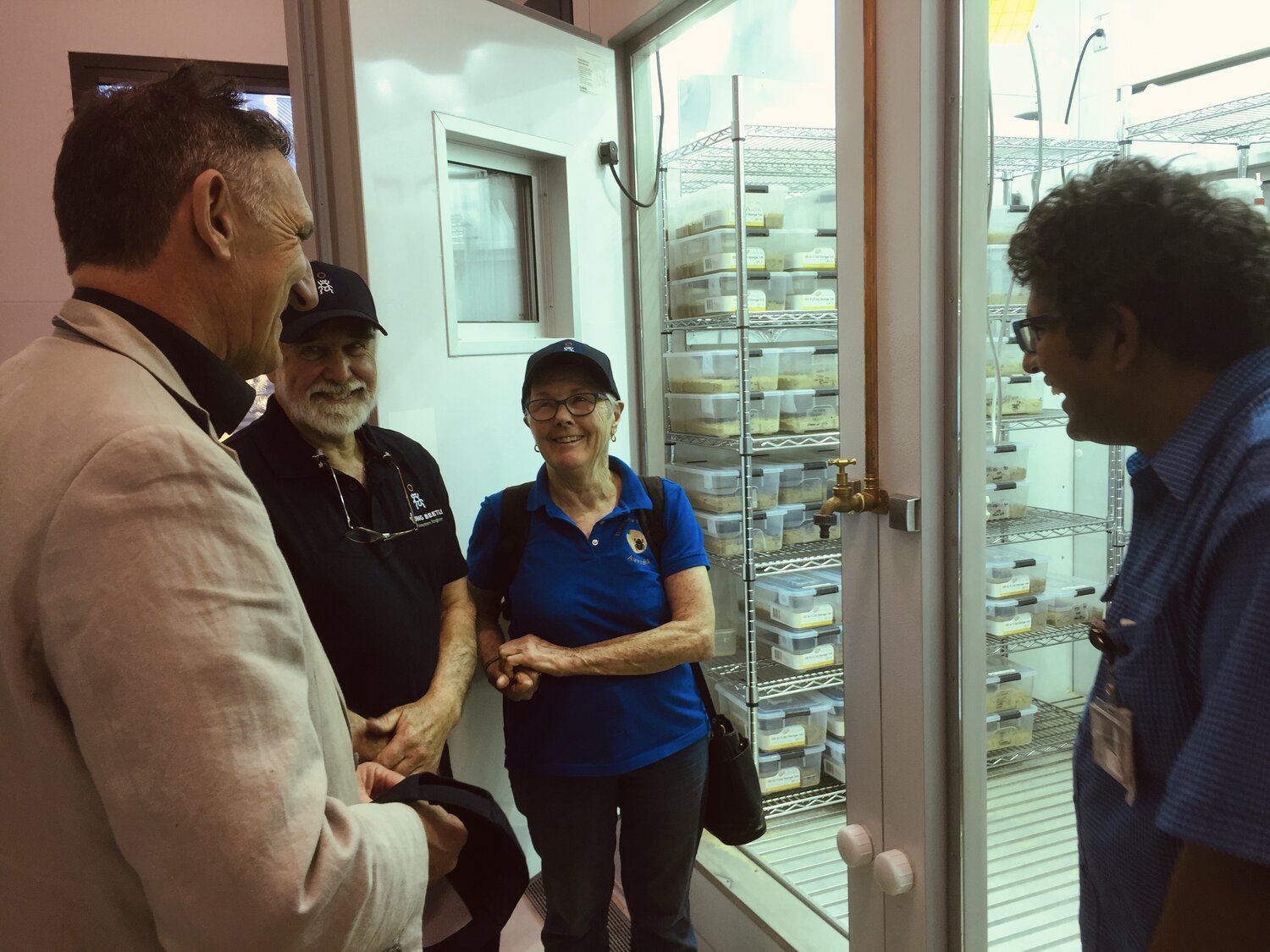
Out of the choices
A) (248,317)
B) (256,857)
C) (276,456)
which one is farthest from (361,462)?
(256,857)

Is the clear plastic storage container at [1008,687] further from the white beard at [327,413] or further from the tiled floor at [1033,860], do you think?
the white beard at [327,413]

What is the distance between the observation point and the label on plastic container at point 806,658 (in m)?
2.26

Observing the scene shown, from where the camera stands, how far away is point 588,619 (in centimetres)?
161

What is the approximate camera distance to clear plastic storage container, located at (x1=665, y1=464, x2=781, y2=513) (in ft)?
7.59

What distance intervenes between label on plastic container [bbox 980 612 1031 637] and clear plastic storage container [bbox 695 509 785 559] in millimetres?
579

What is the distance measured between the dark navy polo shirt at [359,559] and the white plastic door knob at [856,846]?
89cm

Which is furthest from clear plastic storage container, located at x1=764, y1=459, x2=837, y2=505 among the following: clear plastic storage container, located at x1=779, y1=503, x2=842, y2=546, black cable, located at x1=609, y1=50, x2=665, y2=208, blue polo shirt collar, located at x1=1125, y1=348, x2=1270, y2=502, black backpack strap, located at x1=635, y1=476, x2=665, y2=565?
blue polo shirt collar, located at x1=1125, y1=348, x2=1270, y2=502

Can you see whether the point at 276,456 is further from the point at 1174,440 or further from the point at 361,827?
the point at 1174,440

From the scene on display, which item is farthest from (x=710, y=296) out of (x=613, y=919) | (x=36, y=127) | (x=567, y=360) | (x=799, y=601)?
(x=36, y=127)

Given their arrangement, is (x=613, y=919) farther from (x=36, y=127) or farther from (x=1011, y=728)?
(x=36, y=127)

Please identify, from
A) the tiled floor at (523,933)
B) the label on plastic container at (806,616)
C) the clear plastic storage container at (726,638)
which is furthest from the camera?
the clear plastic storage container at (726,638)

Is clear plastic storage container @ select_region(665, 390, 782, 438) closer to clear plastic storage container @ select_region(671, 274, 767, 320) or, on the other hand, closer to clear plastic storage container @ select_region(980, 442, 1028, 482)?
clear plastic storage container @ select_region(671, 274, 767, 320)

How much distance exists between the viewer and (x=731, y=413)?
87.7 inches

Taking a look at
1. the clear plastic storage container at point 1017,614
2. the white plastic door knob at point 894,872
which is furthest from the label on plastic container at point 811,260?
the white plastic door knob at point 894,872
